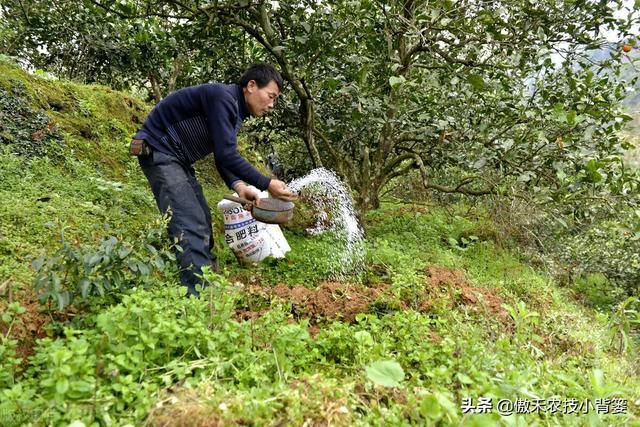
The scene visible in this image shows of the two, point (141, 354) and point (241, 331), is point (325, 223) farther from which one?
point (141, 354)

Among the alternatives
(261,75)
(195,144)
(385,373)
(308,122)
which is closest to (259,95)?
(261,75)

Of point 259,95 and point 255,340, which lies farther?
point 259,95

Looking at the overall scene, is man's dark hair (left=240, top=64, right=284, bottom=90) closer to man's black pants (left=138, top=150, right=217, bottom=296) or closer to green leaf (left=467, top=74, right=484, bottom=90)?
man's black pants (left=138, top=150, right=217, bottom=296)

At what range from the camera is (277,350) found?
2188mm

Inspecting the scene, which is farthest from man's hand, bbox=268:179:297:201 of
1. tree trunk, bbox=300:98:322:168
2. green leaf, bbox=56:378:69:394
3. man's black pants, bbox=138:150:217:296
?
tree trunk, bbox=300:98:322:168

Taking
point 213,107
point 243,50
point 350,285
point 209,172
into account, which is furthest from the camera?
point 209,172

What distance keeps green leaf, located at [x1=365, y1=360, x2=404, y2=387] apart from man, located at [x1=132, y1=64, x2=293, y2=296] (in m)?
1.62

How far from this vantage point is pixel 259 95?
3.28 m

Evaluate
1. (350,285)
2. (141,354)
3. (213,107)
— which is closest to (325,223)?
(350,285)

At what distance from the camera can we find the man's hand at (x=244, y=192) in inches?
136

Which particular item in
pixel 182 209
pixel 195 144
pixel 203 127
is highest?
pixel 203 127

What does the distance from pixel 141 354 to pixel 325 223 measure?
12.0ft

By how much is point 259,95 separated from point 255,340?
179 cm

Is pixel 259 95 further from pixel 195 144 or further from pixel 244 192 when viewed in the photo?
pixel 244 192
